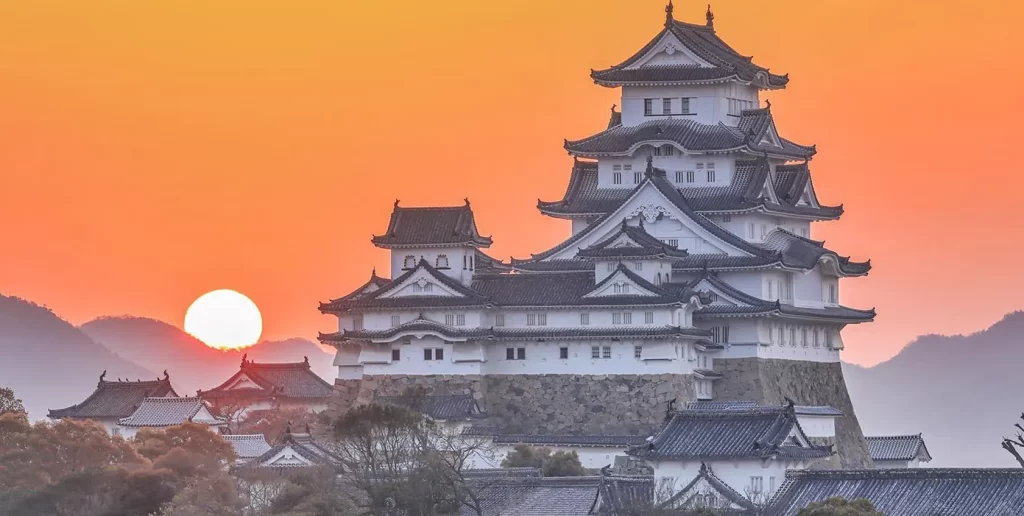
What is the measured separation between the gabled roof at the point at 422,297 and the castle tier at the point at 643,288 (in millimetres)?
68

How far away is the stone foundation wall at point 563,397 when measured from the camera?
254 feet

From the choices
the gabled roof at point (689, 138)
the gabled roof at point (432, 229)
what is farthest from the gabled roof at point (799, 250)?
the gabled roof at point (432, 229)

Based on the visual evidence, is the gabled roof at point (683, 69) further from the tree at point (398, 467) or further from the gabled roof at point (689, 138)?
the tree at point (398, 467)

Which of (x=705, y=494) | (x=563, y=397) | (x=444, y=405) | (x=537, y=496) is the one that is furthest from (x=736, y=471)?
(x=444, y=405)

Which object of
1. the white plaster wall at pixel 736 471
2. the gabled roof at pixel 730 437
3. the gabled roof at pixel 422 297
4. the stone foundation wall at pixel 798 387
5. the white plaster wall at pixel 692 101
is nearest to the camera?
the white plaster wall at pixel 736 471

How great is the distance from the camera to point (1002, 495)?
2127 inches

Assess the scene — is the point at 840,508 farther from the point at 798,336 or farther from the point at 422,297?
the point at 798,336

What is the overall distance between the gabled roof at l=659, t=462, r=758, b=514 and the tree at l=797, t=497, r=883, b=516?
520cm

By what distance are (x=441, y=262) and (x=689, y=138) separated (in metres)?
9.97

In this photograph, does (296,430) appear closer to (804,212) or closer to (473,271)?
(473,271)

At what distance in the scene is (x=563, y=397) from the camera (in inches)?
3113

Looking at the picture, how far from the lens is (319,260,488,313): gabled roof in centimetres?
7994

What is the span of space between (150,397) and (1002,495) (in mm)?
42724

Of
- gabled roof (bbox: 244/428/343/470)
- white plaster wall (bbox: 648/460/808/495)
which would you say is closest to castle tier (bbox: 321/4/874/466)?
gabled roof (bbox: 244/428/343/470)
